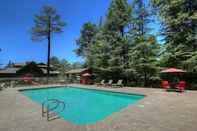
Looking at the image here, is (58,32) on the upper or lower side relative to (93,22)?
lower

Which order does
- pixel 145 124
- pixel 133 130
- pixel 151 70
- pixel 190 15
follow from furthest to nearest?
pixel 151 70
pixel 190 15
pixel 145 124
pixel 133 130

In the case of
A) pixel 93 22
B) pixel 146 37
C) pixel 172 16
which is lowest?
pixel 146 37

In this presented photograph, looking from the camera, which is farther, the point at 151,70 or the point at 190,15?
the point at 151,70

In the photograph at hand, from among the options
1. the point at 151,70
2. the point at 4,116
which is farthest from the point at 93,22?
the point at 4,116

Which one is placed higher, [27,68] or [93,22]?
[93,22]

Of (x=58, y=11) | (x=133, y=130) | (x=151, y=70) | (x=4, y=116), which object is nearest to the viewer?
(x=133, y=130)

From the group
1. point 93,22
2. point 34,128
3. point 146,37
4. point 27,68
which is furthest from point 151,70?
point 27,68

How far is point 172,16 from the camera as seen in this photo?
64.4 ft

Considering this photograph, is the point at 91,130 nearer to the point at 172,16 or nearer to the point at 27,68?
the point at 172,16

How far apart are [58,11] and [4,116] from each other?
30801 mm

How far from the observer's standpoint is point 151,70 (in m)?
21.0

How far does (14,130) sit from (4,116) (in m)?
1.99

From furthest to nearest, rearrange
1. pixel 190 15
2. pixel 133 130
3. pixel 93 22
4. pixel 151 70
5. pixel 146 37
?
pixel 93 22 < pixel 146 37 < pixel 151 70 < pixel 190 15 < pixel 133 130

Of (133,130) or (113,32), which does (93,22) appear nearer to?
(113,32)
